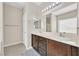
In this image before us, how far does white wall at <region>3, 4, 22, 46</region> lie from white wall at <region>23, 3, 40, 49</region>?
0.08 meters

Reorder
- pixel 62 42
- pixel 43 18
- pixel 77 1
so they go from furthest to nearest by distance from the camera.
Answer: pixel 43 18, pixel 77 1, pixel 62 42

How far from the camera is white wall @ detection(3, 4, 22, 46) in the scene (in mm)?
1621

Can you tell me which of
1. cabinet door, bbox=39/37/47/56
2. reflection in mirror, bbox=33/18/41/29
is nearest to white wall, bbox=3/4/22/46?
reflection in mirror, bbox=33/18/41/29

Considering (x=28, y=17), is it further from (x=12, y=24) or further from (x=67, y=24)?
(x=67, y=24)

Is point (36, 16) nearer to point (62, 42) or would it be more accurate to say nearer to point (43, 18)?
point (43, 18)

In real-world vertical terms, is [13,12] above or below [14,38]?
above

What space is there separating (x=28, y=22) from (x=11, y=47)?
50 centimetres

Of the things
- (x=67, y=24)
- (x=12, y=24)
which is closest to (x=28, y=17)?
(x=12, y=24)

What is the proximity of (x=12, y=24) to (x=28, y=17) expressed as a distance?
0.94ft

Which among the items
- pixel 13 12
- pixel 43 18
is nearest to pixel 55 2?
pixel 43 18

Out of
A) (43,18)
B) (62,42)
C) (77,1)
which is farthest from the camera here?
(43,18)

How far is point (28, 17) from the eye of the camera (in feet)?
5.43

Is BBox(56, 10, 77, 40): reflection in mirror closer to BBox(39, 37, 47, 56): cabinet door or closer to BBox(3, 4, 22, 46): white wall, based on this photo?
BBox(39, 37, 47, 56): cabinet door

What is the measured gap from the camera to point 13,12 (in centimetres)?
163
